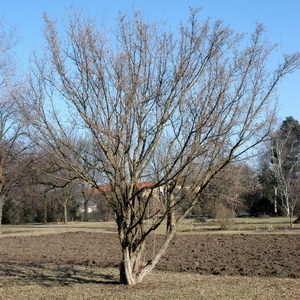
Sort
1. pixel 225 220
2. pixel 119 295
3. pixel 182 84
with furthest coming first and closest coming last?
pixel 225 220 → pixel 182 84 → pixel 119 295

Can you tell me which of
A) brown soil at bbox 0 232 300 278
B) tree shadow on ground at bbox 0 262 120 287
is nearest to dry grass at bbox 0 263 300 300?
tree shadow on ground at bbox 0 262 120 287

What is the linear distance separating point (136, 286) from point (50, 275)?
2.97m

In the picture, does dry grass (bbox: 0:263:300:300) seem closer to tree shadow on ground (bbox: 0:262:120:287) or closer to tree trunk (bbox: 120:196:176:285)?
tree shadow on ground (bbox: 0:262:120:287)

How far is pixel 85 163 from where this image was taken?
881 cm

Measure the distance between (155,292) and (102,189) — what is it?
213 cm

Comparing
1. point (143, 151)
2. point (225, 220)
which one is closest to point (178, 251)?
point (143, 151)

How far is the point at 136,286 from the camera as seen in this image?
8945 mm

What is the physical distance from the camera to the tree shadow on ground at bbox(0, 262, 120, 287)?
995 centimetres

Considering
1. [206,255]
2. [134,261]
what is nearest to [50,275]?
[134,261]

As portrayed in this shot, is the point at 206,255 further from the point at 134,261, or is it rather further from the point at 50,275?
the point at 134,261

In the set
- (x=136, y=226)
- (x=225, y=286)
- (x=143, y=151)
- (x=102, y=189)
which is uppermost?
(x=143, y=151)

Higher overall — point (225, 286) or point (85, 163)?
point (85, 163)

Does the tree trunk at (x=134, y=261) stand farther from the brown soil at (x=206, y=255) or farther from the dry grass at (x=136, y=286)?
the brown soil at (x=206, y=255)

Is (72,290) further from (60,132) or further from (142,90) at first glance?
(142,90)
